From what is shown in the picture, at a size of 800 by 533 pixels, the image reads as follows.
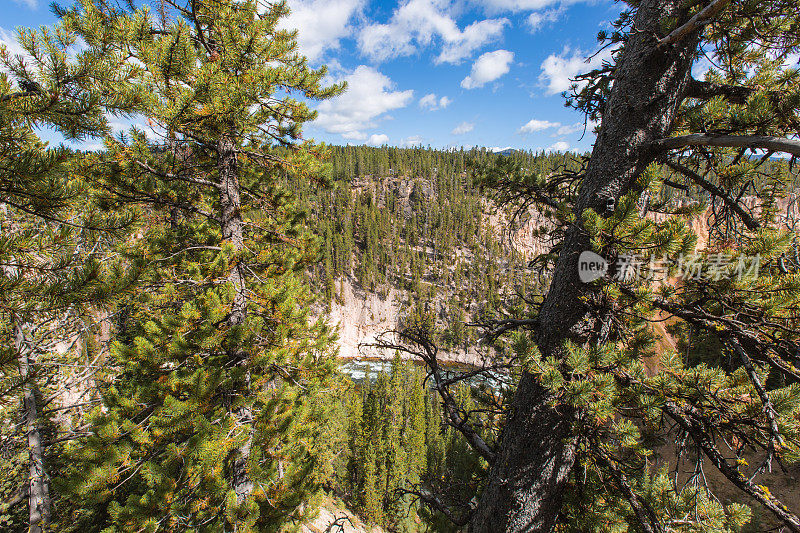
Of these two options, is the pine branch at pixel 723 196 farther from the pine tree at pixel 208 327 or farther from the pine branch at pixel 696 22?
the pine tree at pixel 208 327

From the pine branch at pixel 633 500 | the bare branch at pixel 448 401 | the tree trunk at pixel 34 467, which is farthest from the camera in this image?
the tree trunk at pixel 34 467

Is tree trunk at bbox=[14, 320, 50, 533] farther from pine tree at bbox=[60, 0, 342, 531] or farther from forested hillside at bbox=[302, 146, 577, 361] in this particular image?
forested hillside at bbox=[302, 146, 577, 361]

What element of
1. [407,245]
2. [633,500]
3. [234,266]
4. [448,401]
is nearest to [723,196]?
[633,500]

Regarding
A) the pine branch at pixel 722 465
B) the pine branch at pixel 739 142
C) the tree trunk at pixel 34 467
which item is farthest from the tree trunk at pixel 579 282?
the tree trunk at pixel 34 467

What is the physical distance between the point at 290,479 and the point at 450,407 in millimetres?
3432

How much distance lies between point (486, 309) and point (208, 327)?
3.70 m

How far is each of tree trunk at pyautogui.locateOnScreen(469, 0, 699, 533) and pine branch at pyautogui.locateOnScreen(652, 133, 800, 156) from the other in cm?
12

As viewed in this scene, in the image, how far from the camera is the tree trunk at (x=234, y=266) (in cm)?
487

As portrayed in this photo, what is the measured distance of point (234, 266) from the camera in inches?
198

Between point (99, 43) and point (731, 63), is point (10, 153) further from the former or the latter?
point (731, 63)

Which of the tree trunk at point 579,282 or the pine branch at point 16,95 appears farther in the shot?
the pine branch at point 16,95

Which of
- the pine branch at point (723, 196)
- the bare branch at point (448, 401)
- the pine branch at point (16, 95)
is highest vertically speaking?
the pine branch at point (16, 95)

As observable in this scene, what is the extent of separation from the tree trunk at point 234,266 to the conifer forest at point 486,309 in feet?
0.12

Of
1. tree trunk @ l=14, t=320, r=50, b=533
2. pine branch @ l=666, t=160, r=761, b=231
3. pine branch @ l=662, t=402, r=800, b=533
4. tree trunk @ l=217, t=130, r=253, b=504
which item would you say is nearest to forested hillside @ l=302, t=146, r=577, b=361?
tree trunk @ l=14, t=320, r=50, b=533
